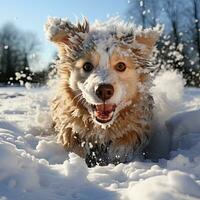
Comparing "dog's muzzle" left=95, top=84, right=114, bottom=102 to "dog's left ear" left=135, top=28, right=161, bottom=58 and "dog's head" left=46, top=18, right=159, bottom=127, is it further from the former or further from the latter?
"dog's left ear" left=135, top=28, right=161, bottom=58

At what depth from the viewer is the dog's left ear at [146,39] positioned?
512cm

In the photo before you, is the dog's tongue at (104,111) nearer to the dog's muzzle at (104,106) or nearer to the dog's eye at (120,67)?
the dog's muzzle at (104,106)

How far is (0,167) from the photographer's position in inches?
110

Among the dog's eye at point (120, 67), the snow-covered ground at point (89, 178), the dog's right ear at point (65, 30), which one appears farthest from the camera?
the dog's right ear at point (65, 30)

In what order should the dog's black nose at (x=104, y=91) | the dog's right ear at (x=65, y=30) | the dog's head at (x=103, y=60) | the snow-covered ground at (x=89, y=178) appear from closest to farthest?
the snow-covered ground at (x=89, y=178), the dog's black nose at (x=104, y=91), the dog's head at (x=103, y=60), the dog's right ear at (x=65, y=30)

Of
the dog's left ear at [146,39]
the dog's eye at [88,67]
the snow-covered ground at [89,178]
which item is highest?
the dog's left ear at [146,39]

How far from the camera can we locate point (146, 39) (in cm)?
521

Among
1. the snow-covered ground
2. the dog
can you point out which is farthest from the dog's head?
the snow-covered ground

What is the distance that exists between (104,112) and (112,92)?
0.86 feet

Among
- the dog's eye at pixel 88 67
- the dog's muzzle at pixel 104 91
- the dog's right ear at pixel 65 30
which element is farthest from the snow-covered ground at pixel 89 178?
the dog's right ear at pixel 65 30

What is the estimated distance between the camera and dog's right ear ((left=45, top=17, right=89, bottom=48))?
511 centimetres

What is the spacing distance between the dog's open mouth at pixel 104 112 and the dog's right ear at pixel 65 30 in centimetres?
89

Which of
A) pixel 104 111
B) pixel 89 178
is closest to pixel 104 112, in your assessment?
pixel 104 111

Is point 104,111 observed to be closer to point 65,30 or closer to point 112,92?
point 112,92
